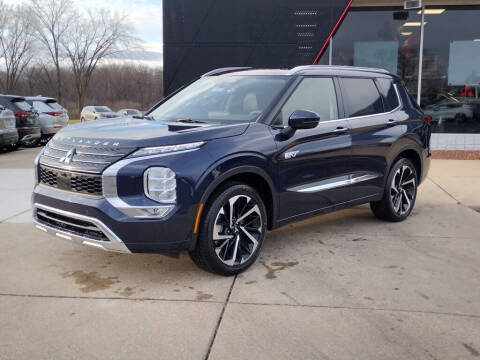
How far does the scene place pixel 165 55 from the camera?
13.3 m

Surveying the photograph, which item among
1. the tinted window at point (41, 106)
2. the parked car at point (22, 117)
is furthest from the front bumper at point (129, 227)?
the tinted window at point (41, 106)

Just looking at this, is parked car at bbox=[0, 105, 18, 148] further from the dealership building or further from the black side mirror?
the black side mirror

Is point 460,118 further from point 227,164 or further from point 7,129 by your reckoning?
point 7,129

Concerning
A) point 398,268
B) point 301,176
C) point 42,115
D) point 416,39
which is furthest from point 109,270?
point 42,115

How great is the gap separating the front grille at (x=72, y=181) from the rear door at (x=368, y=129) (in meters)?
2.78

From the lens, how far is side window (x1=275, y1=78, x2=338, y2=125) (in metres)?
4.80

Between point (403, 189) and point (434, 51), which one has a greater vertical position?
point (434, 51)

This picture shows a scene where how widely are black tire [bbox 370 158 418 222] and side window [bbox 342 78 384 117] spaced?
79 cm

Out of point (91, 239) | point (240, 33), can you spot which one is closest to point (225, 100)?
point (91, 239)

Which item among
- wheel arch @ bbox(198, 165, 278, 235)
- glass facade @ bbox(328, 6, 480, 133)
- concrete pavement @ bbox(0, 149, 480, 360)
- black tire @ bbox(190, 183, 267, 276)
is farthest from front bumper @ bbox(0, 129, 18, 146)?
black tire @ bbox(190, 183, 267, 276)

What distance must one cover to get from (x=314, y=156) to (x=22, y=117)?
11971 mm

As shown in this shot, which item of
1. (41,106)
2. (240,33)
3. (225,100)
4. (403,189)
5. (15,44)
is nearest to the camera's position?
(225,100)

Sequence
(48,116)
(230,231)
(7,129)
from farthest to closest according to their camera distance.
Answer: (48,116), (7,129), (230,231)

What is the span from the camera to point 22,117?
1447 cm
